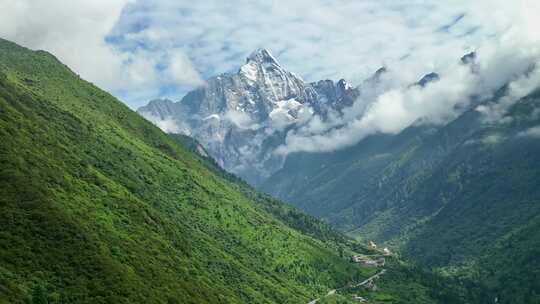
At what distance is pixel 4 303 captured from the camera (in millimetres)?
192500
